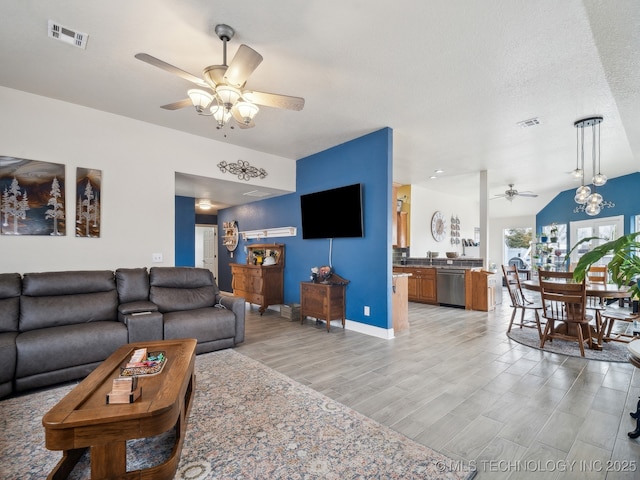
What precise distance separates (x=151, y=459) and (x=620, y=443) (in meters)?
2.90

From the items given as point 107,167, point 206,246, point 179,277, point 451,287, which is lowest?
point 451,287

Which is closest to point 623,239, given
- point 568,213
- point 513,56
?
point 513,56

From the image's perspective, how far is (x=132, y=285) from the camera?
356cm

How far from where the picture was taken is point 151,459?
5.69 ft

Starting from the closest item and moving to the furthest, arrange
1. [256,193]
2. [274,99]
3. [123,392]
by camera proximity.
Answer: [123,392]
[274,99]
[256,193]

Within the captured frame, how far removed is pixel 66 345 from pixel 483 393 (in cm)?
370

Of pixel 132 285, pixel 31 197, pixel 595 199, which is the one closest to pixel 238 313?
pixel 132 285

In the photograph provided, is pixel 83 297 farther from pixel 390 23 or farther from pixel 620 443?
pixel 620 443

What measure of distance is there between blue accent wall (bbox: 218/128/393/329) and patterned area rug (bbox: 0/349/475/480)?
2.17m

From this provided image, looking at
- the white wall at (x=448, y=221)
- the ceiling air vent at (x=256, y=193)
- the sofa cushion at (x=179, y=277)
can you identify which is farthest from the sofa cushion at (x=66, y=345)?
the white wall at (x=448, y=221)

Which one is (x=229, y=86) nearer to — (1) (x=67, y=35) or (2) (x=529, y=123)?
(1) (x=67, y=35)

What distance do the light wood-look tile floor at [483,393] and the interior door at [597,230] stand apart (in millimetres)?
5554

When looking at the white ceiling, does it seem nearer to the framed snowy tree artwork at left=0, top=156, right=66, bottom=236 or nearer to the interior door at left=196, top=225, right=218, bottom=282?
the framed snowy tree artwork at left=0, top=156, right=66, bottom=236

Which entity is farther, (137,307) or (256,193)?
(256,193)
